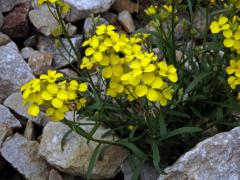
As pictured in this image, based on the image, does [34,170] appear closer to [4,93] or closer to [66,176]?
[66,176]

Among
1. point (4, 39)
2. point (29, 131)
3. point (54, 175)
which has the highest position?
point (4, 39)

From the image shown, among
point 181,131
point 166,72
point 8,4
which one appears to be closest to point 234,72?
point 181,131

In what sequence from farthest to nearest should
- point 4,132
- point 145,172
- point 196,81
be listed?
1. point 4,132
2. point 145,172
3. point 196,81

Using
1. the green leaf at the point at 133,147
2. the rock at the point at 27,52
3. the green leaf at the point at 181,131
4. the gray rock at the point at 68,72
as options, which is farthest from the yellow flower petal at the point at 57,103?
the rock at the point at 27,52

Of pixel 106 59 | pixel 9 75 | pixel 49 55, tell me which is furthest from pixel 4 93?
pixel 106 59

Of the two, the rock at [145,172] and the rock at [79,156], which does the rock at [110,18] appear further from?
the rock at [145,172]

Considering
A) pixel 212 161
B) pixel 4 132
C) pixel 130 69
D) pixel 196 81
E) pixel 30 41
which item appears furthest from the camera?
pixel 30 41

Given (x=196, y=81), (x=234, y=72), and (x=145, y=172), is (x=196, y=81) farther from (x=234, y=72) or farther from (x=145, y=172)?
(x=145, y=172)

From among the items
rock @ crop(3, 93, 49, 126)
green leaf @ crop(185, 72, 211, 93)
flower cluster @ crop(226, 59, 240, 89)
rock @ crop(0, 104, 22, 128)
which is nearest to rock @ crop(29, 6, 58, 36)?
rock @ crop(3, 93, 49, 126)
